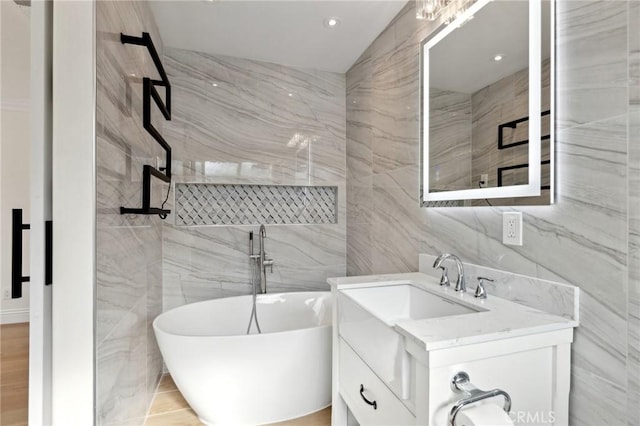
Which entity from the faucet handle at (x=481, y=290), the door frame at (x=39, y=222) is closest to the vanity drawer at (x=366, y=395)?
the faucet handle at (x=481, y=290)

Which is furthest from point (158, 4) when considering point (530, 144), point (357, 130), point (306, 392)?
point (306, 392)

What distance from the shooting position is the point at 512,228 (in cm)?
117

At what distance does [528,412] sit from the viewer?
89 cm

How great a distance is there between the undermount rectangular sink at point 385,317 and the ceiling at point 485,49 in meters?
0.97

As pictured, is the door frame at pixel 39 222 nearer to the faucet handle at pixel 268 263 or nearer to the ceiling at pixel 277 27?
the ceiling at pixel 277 27

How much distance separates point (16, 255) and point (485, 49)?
6.21 feet

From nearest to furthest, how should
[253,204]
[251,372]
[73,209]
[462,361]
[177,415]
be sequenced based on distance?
Answer: [462,361]
[73,209]
[251,372]
[177,415]
[253,204]

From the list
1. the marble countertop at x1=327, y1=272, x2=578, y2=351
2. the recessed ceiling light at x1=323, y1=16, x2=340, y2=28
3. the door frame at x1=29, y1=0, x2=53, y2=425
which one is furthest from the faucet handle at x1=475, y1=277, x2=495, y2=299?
the recessed ceiling light at x1=323, y1=16, x2=340, y2=28

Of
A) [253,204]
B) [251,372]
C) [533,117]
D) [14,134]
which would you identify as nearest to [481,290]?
[533,117]

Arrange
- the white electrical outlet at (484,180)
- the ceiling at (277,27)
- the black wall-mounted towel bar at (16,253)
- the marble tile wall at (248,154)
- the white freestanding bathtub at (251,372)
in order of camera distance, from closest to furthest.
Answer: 1. the black wall-mounted towel bar at (16,253)
2. the white electrical outlet at (484,180)
3. the white freestanding bathtub at (251,372)
4. the ceiling at (277,27)
5. the marble tile wall at (248,154)

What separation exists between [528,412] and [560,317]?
31cm

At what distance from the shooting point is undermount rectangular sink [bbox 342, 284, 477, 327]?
1.34m

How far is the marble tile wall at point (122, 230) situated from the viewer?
1.17 m

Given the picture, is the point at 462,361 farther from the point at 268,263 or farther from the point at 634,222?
the point at 268,263
